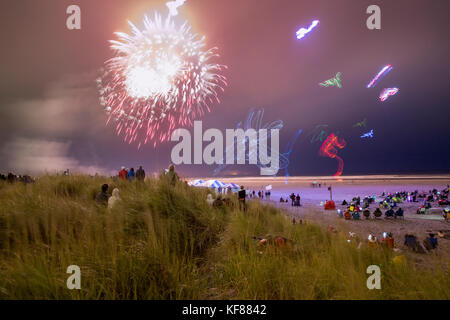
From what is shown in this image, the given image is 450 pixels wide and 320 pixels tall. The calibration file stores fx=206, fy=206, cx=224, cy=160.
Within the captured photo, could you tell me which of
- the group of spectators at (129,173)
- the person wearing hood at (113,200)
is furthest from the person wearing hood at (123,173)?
the person wearing hood at (113,200)

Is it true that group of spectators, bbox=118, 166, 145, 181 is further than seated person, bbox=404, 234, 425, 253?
Yes

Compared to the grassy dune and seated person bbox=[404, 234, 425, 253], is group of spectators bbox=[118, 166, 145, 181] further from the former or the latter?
seated person bbox=[404, 234, 425, 253]

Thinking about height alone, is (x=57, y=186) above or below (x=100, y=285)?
above

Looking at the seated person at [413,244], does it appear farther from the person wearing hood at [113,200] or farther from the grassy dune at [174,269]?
the person wearing hood at [113,200]

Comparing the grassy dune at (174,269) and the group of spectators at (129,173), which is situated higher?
the group of spectators at (129,173)

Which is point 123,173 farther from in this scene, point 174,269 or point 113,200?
point 174,269

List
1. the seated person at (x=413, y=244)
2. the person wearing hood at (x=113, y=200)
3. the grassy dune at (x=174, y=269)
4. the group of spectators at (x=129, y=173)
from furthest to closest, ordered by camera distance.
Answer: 1. the group of spectators at (x=129, y=173)
2. the seated person at (x=413, y=244)
3. the person wearing hood at (x=113, y=200)
4. the grassy dune at (x=174, y=269)

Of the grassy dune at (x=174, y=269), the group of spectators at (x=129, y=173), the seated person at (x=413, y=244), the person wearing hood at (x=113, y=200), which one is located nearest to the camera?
the grassy dune at (x=174, y=269)

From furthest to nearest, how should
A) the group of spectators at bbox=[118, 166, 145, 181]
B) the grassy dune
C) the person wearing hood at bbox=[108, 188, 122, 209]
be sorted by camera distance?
the group of spectators at bbox=[118, 166, 145, 181] < the person wearing hood at bbox=[108, 188, 122, 209] < the grassy dune

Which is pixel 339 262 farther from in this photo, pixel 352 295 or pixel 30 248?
pixel 30 248

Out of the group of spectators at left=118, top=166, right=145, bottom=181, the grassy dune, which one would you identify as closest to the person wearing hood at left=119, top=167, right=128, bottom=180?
the group of spectators at left=118, top=166, right=145, bottom=181
